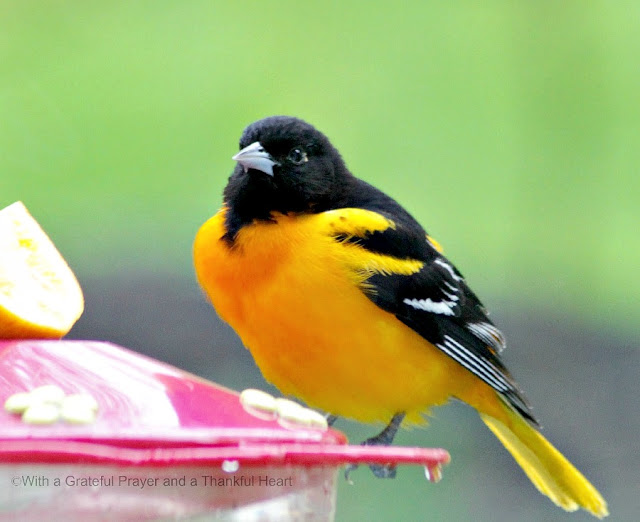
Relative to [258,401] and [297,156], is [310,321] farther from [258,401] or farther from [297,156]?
[258,401]

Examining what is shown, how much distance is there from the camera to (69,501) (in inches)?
39.9

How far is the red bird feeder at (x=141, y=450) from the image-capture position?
968 millimetres

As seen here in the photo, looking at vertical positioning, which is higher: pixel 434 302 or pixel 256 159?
pixel 256 159

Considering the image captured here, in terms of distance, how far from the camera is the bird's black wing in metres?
2.18

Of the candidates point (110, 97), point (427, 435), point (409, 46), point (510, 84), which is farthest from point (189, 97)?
point (427, 435)

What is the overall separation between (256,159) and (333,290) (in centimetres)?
35

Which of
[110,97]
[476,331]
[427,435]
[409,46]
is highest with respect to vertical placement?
[409,46]

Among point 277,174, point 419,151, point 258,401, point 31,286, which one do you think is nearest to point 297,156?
point 277,174

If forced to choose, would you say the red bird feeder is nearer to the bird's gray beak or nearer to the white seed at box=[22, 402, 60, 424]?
the white seed at box=[22, 402, 60, 424]

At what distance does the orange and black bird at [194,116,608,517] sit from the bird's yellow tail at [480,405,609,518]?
0.24 metres

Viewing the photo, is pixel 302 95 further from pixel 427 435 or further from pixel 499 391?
pixel 499 391

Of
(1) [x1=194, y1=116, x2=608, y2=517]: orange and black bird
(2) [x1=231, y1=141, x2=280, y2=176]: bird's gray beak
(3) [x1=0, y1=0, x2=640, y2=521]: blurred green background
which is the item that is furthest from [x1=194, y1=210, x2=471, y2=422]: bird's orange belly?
(3) [x1=0, y1=0, x2=640, y2=521]: blurred green background

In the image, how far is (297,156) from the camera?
7.47 feet

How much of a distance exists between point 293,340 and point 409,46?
3.73 m
